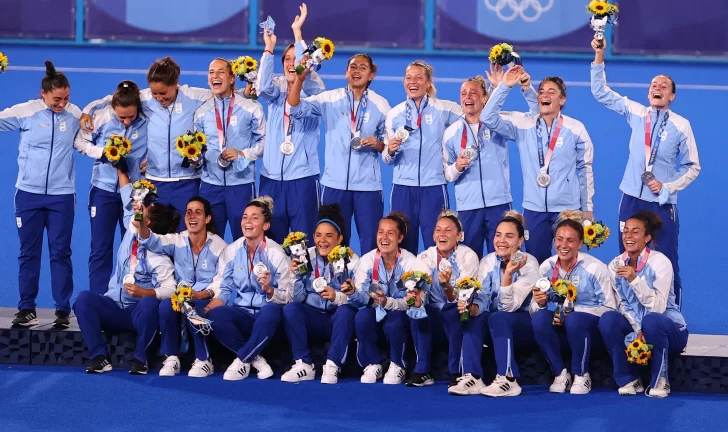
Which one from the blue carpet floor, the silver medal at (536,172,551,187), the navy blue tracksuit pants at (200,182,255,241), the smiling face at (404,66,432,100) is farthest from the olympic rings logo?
the blue carpet floor

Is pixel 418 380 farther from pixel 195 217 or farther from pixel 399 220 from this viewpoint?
pixel 195 217

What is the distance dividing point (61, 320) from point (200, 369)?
1.27m

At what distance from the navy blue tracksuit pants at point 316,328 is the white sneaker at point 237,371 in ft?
1.22

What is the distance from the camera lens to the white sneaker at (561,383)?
28.4ft

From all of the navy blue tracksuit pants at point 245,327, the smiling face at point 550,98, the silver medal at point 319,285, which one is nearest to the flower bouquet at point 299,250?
the silver medal at point 319,285

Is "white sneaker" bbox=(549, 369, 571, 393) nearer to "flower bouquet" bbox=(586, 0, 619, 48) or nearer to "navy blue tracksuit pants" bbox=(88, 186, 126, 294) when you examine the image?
"flower bouquet" bbox=(586, 0, 619, 48)

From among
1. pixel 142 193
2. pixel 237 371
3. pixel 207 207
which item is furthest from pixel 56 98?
pixel 237 371

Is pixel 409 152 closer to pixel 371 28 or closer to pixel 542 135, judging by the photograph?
pixel 542 135

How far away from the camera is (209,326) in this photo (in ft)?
29.6

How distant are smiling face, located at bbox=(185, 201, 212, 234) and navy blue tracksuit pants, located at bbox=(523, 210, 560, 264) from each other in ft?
8.26

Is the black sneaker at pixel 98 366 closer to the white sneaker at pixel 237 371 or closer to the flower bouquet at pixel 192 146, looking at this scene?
the white sneaker at pixel 237 371

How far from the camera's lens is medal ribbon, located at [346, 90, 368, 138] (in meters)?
9.93

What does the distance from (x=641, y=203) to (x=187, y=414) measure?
160 inches

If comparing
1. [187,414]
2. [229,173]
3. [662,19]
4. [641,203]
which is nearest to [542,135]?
[641,203]
